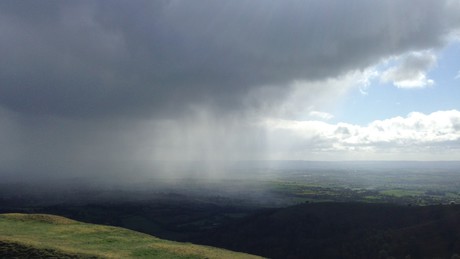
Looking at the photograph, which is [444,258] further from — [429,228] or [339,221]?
[339,221]

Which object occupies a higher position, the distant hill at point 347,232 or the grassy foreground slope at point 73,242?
the grassy foreground slope at point 73,242

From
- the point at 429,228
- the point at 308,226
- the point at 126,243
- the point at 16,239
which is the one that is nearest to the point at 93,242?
the point at 126,243

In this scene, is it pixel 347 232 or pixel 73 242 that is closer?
pixel 73 242

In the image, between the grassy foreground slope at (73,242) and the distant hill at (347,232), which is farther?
the distant hill at (347,232)

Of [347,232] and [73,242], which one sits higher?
[73,242]
